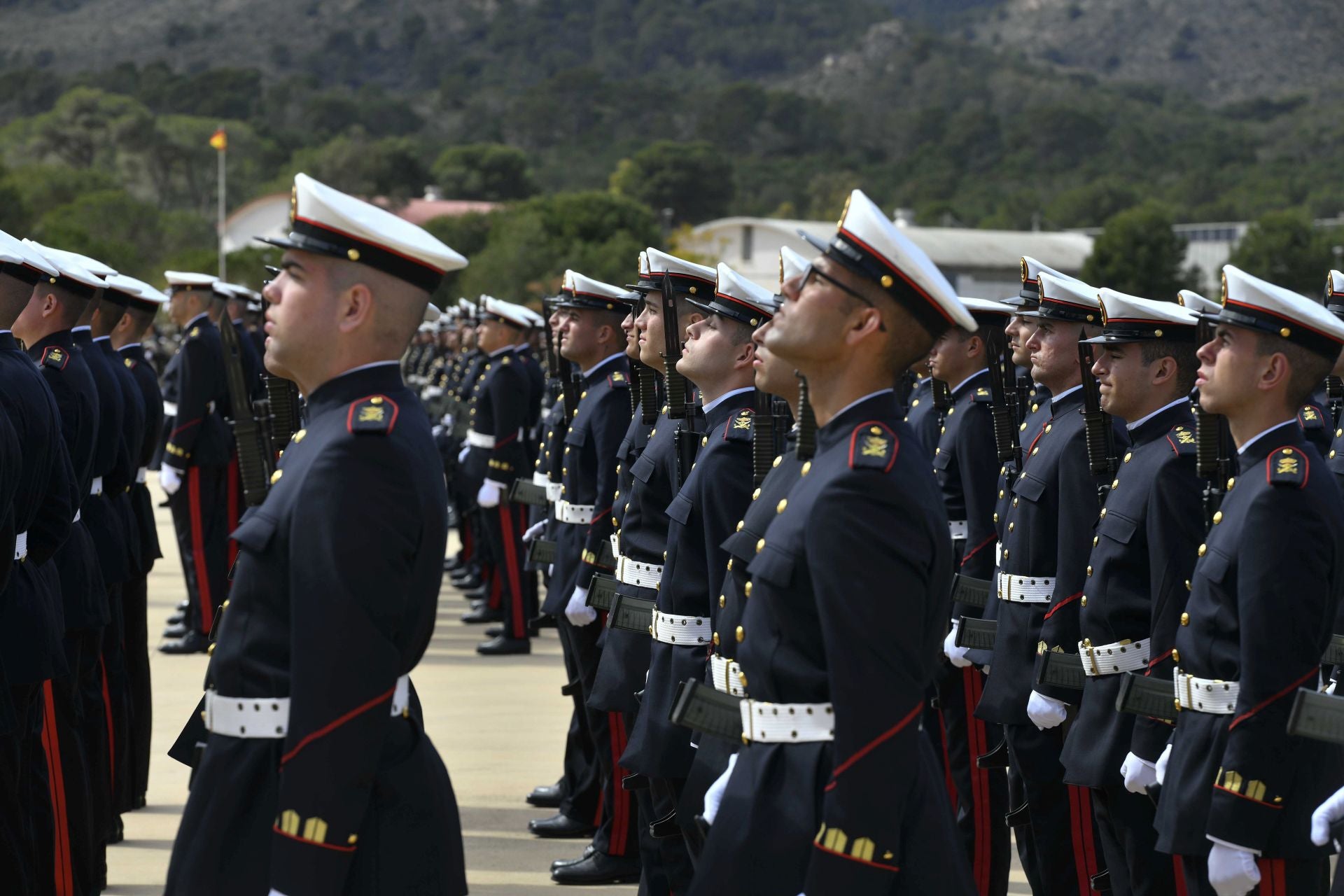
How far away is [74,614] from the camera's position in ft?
19.1

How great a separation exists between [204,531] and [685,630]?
6.28 metres

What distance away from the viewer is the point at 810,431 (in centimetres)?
→ 387

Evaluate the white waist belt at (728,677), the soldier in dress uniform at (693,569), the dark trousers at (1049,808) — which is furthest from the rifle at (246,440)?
the dark trousers at (1049,808)

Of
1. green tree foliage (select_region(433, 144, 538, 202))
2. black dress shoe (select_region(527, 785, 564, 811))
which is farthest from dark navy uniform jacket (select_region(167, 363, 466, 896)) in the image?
green tree foliage (select_region(433, 144, 538, 202))

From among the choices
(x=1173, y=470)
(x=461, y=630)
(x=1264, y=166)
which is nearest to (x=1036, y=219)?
(x=1264, y=166)

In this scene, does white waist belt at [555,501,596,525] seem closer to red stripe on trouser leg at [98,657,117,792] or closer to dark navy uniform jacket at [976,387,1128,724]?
red stripe on trouser leg at [98,657,117,792]

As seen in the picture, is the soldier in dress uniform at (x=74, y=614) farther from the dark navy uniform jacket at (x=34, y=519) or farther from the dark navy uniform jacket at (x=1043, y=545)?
the dark navy uniform jacket at (x=1043, y=545)

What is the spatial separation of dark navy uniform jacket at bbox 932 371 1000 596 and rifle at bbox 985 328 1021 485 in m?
0.06

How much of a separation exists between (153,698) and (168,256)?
6655 centimetres

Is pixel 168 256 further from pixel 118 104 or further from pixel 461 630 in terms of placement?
pixel 461 630

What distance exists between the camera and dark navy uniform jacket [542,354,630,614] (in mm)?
7395

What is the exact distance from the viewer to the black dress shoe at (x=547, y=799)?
7754 mm

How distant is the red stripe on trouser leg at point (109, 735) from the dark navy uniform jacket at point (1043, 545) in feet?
10.2

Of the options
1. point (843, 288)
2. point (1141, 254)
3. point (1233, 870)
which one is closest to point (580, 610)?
point (1233, 870)
